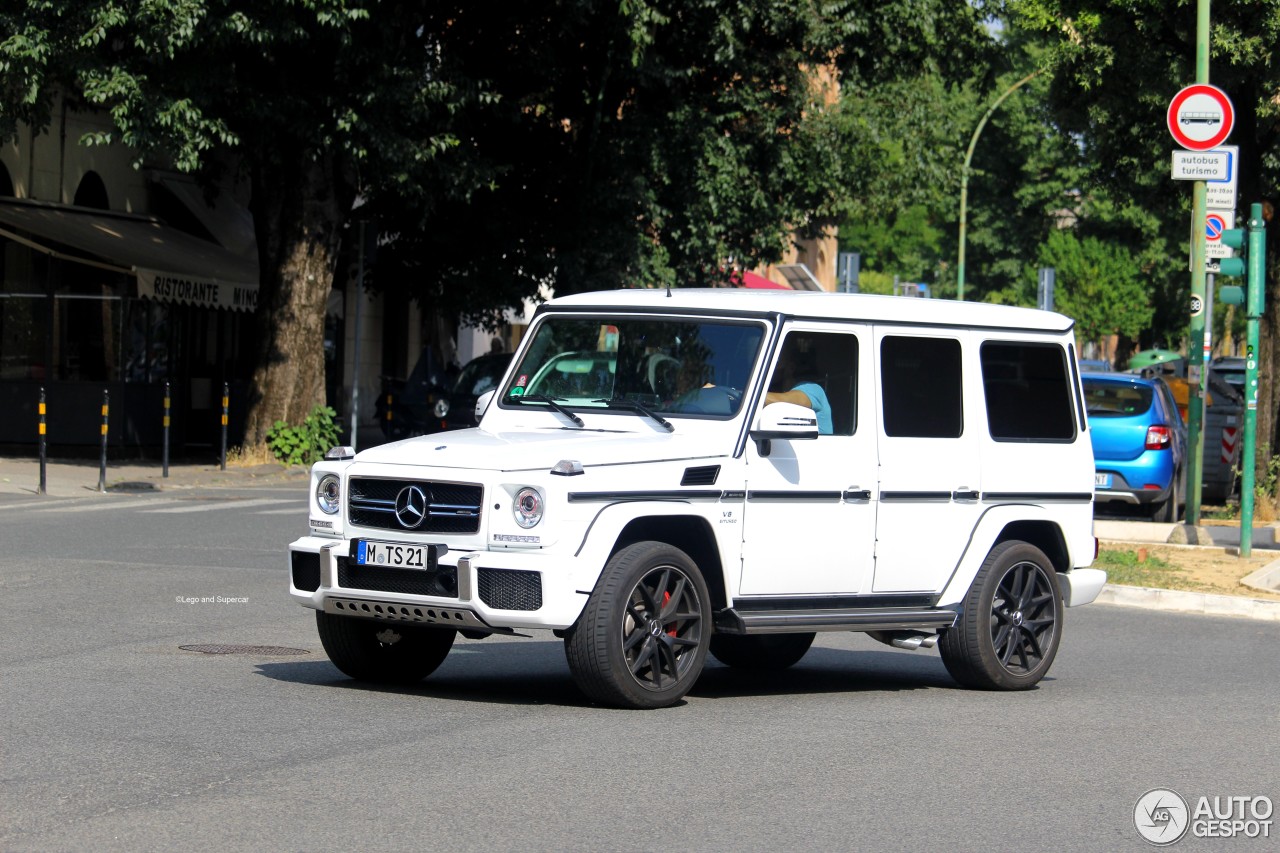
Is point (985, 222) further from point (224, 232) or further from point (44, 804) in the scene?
point (44, 804)

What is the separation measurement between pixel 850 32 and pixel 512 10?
16.1 ft

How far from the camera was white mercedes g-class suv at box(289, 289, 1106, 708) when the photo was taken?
321 inches

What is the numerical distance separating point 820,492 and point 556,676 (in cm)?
174

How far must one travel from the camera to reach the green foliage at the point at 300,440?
85.3 ft

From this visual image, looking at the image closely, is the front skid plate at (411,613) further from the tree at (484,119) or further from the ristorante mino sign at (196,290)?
the ristorante mino sign at (196,290)

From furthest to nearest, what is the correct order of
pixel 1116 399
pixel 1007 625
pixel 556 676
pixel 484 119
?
pixel 484 119 < pixel 1116 399 < pixel 1007 625 < pixel 556 676

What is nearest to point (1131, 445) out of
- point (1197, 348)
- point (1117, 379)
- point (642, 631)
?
point (1117, 379)

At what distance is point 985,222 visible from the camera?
71.6 m

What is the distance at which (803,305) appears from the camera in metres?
9.22

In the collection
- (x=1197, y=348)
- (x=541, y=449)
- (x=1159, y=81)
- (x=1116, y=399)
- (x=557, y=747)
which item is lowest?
(x=557, y=747)

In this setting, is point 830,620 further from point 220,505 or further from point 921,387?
point 220,505

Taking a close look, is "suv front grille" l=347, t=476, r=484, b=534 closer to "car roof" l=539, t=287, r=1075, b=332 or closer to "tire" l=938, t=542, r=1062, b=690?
"car roof" l=539, t=287, r=1075, b=332

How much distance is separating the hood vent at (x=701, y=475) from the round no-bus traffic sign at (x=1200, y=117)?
11.2m

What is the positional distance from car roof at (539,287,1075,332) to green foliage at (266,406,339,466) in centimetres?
1657
